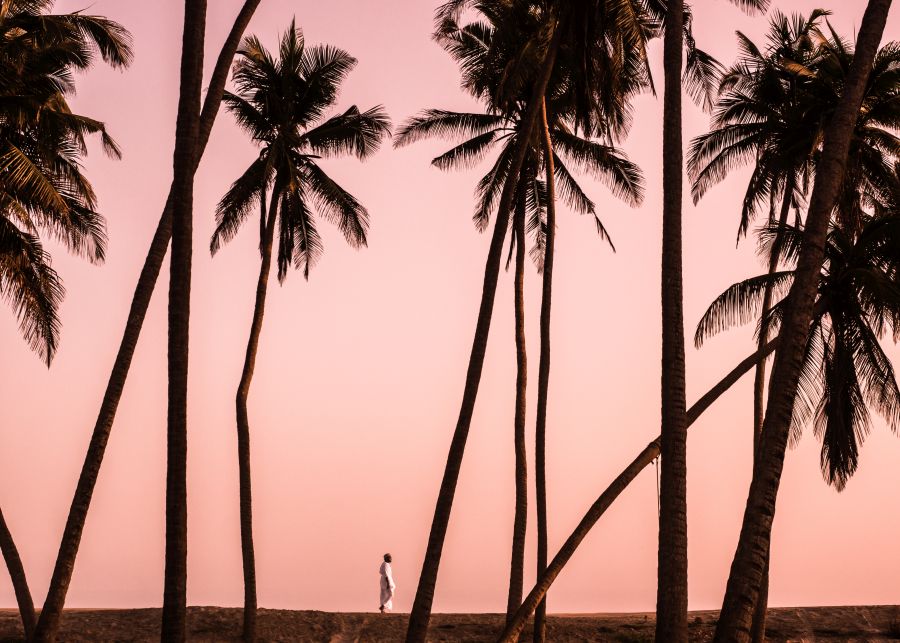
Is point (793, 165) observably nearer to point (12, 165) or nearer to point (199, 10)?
point (199, 10)

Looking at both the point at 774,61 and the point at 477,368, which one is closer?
the point at 477,368

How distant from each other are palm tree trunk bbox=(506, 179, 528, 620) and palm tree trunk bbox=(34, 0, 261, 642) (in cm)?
986

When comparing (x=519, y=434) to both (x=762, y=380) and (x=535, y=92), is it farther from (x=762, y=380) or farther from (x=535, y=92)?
(x=535, y=92)

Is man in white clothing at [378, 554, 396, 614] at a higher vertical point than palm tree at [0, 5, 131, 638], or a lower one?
lower

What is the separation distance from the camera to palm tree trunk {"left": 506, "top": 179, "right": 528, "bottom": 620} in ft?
72.7

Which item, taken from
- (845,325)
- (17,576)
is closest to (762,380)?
(845,325)

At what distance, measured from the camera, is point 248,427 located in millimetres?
23812

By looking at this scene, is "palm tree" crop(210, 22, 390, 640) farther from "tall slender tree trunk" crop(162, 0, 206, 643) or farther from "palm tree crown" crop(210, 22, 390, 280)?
"tall slender tree trunk" crop(162, 0, 206, 643)

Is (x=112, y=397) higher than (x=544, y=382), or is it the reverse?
(x=544, y=382)

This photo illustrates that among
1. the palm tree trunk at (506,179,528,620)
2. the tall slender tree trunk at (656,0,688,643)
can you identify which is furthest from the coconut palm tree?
the tall slender tree trunk at (656,0,688,643)

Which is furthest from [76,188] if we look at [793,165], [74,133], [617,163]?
[793,165]

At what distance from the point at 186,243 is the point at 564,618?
1747 cm

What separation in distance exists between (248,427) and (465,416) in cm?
906

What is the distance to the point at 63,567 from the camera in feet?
47.9
